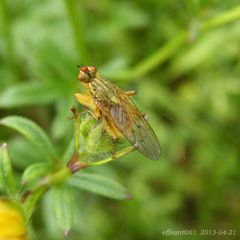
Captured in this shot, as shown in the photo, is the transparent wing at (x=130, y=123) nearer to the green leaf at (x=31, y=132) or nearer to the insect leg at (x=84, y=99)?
the insect leg at (x=84, y=99)

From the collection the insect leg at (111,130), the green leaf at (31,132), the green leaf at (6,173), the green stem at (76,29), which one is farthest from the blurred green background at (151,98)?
the insect leg at (111,130)

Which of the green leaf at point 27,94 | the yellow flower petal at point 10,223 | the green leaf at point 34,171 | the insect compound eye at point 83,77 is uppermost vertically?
the green leaf at point 27,94

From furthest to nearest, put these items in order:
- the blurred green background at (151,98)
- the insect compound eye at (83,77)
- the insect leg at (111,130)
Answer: the blurred green background at (151,98), the insect compound eye at (83,77), the insect leg at (111,130)

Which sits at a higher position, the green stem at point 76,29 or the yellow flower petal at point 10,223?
the green stem at point 76,29

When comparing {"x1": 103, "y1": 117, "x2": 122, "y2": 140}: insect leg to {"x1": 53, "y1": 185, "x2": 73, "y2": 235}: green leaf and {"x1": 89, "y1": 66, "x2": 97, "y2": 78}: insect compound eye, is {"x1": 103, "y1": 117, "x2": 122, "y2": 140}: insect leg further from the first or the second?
{"x1": 53, "y1": 185, "x2": 73, "y2": 235}: green leaf

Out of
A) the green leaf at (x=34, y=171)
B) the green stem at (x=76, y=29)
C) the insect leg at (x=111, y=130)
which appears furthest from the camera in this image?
the green stem at (x=76, y=29)

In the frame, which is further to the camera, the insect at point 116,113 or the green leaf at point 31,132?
the green leaf at point 31,132

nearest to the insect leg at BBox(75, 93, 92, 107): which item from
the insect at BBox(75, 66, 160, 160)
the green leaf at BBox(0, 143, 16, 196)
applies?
the insect at BBox(75, 66, 160, 160)

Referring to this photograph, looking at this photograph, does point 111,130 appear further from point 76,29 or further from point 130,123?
point 76,29
